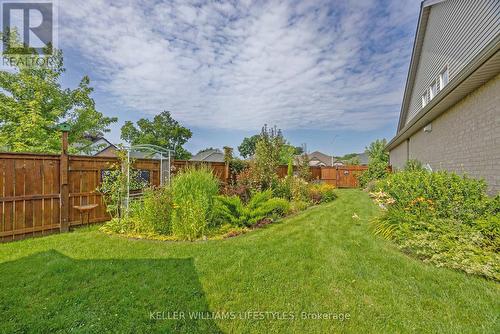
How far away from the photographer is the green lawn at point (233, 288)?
7.16ft

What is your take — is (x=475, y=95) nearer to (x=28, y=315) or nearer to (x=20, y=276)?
(x=28, y=315)

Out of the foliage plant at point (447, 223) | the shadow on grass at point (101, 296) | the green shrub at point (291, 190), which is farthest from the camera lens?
the green shrub at point (291, 190)

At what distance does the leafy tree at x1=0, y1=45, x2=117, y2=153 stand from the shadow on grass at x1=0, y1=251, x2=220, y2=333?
8.95 metres

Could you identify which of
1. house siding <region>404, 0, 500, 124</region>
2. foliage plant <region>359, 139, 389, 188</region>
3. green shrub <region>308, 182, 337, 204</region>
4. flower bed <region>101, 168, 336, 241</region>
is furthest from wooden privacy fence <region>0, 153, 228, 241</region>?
foliage plant <region>359, 139, 389, 188</region>

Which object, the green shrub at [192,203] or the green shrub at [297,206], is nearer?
the green shrub at [192,203]

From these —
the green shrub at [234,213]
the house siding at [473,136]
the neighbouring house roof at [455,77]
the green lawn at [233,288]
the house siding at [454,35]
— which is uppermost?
the house siding at [454,35]

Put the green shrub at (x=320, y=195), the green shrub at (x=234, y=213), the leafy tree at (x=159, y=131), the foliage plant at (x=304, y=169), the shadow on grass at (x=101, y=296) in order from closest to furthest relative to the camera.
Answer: the shadow on grass at (x=101, y=296) → the green shrub at (x=234, y=213) → the green shrub at (x=320, y=195) → the foliage plant at (x=304, y=169) → the leafy tree at (x=159, y=131)

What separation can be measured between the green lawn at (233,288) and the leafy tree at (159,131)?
1157 inches

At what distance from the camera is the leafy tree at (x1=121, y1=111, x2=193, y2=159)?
32156 mm

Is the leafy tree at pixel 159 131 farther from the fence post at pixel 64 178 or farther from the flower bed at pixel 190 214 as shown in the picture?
the flower bed at pixel 190 214

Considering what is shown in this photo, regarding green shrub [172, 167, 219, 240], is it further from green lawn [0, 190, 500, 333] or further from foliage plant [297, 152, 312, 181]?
foliage plant [297, 152, 312, 181]

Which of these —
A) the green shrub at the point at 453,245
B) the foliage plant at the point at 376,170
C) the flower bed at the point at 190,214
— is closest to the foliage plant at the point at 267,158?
the flower bed at the point at 190,214

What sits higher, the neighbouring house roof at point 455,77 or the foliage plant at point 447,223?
the neighbouring house roof at point 455,77

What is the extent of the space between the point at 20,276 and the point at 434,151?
1008 centimetres
